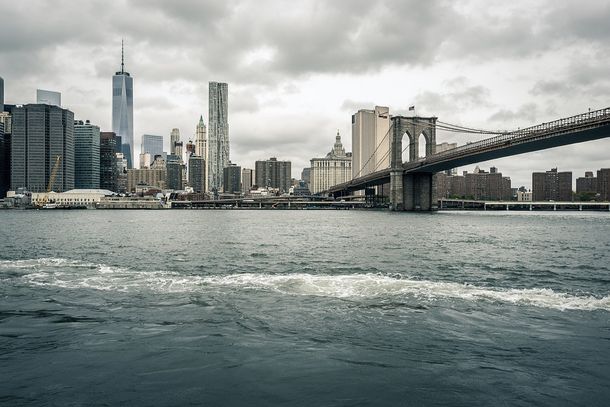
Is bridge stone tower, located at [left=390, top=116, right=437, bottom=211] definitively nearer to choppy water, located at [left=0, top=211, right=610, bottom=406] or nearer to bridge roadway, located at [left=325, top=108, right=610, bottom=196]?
bridge roadway, located at [left=325, top=108, right=610, bottom=196]

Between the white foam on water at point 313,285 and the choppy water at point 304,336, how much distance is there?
0.09 meters

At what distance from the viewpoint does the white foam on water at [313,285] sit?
56.3ft

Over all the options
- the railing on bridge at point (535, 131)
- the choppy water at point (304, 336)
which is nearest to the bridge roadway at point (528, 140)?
the railing on bridge at point (535, 131)

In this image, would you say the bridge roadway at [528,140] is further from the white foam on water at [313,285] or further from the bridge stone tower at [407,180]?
the white foam on water at [313,285]

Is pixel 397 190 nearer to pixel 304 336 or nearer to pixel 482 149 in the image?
pixel 482 149

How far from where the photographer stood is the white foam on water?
17.2 metres

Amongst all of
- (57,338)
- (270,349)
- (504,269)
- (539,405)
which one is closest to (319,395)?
(270,349)

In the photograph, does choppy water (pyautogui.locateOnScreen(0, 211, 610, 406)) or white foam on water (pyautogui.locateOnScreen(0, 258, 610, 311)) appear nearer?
choppy water (pyautogui.locateOnScreen(0, 211, 610, 406))

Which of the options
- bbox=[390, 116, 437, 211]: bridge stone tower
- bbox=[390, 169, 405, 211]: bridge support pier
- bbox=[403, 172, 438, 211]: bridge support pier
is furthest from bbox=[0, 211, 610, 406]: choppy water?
bbox=[403, 172, 438, 211]: bridge support pier

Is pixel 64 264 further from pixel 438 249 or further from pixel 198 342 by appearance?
pixel 438 249

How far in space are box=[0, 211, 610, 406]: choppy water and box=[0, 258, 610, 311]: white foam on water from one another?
3.5 inches

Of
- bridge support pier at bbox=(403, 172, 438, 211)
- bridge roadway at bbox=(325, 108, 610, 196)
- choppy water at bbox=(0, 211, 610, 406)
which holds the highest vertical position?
bridge roadway at bbox=(325, 108, 610, 196)

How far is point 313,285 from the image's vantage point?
63.4 feet

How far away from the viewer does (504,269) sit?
978 inches
